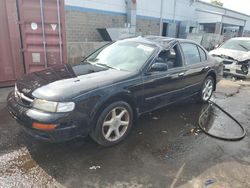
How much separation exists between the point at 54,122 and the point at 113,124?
95 centimetres

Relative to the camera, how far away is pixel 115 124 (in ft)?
11.5

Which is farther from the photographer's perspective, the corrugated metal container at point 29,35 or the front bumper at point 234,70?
the front bumper at point 234,70

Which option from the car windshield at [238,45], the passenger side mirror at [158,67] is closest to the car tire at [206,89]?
the passenger side mirror at [158,67]

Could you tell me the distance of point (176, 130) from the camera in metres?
4.24

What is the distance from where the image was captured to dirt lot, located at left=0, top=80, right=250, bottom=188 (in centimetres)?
278

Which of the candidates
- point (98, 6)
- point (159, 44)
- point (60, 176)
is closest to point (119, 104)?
point (60, 176)

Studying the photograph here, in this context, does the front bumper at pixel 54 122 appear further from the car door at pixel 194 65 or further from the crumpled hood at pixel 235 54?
the crumpled hood at pixel 235 54

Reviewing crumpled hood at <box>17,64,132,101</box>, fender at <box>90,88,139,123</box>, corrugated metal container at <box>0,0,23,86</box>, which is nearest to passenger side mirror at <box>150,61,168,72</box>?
crumpled hood at <box>17,64,132,101</box>

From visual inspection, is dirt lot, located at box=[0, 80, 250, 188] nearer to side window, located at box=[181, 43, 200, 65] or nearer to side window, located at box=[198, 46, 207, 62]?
side window, located at box=[181, 43, 200, 65]

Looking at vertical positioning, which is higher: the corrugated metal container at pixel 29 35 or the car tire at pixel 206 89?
the corrugated metal container at pixel 29 35

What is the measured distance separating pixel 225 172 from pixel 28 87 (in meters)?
2.96

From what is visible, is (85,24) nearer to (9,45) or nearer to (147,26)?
(147,26)

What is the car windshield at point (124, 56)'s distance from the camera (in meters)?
3.93

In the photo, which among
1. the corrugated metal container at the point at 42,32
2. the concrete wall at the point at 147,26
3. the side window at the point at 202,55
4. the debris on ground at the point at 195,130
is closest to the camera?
the debris on ground at the point at 195,130
